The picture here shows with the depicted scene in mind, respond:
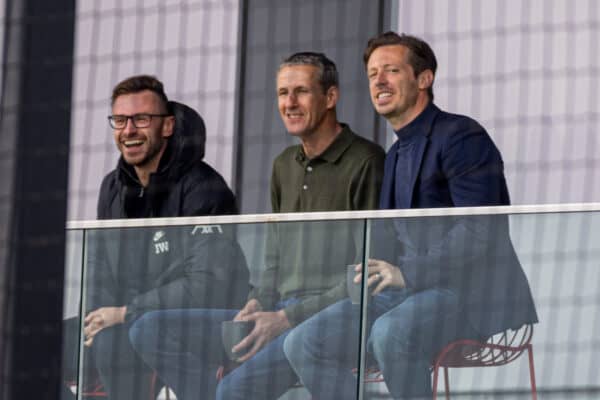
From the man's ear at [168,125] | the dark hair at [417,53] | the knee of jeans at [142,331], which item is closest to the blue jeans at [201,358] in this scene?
the knee of jeans at [142,331]

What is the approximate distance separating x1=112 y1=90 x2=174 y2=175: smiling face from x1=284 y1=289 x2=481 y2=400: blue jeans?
618 mm

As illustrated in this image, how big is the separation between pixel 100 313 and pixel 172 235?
23cm

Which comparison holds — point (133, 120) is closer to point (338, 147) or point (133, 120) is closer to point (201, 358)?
point (338, 147)

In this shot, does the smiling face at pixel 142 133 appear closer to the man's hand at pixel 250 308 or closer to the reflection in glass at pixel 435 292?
the man's hand at pixel 250 308

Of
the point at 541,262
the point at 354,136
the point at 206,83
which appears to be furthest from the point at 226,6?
the point at 541,262

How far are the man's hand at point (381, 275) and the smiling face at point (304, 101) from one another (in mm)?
434

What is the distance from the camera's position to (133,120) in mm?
3383

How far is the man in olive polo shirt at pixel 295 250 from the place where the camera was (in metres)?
2.98

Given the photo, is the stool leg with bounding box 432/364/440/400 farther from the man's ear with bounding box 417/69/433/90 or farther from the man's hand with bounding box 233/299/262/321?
the man's ear with bounding box 417/69/433/90

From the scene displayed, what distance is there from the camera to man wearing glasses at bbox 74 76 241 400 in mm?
3078

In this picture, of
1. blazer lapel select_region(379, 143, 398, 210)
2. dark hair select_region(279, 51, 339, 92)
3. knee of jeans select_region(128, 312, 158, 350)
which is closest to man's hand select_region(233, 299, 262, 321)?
knee of jeans select_region(128, 312, 158, 350)

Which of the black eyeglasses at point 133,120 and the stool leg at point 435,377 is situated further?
the black eyeglasses at point 133,120

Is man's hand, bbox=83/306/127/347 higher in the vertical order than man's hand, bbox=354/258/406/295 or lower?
lower

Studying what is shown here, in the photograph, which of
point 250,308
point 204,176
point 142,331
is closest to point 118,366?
point 142,331
